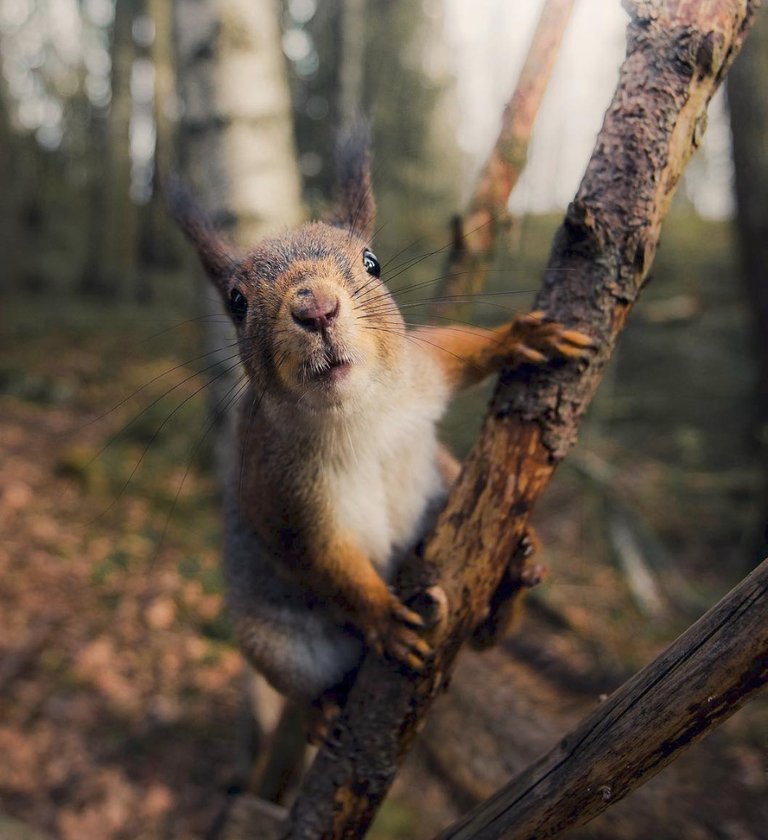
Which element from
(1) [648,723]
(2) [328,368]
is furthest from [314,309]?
(1) [648,723]

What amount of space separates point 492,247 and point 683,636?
193 centimetres

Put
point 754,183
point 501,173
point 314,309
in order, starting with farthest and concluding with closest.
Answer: point 754,183 < point 501,173 < point 314,309

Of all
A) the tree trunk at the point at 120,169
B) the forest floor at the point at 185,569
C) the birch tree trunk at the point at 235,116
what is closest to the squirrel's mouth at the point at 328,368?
the forest floor at the point at 185,569

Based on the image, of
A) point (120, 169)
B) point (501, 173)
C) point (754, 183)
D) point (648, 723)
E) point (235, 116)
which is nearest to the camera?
point (648, 723)

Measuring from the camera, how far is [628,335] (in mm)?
9172

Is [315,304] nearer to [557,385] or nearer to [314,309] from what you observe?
[314,309]

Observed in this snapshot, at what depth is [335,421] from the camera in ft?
6.82

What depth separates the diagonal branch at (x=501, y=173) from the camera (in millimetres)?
2318

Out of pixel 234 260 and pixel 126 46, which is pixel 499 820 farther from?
pixel 126 46

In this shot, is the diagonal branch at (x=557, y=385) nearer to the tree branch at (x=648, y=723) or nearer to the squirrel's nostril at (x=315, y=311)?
the tree branch at (x=648, y=723)

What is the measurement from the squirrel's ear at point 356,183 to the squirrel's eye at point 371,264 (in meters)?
0.18

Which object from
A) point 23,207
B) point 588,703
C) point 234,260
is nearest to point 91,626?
point 588,703

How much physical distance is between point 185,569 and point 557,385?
4059 millimetres

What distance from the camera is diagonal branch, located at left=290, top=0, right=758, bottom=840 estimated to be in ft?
5.41
